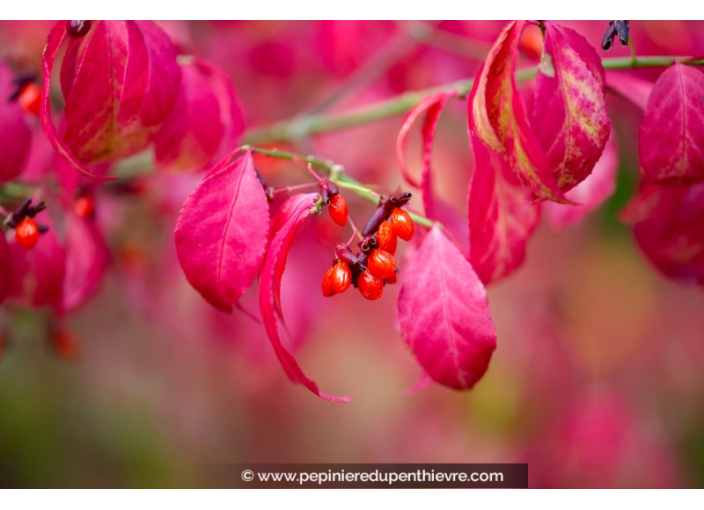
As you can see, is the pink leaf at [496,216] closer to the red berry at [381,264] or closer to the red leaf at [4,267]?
the red berry at [381,264]

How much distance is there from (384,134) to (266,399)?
0.57 meters

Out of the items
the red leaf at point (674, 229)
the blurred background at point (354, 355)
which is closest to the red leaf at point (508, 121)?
the red leaf at point (674, 229)

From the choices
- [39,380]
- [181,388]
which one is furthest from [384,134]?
[39,380]

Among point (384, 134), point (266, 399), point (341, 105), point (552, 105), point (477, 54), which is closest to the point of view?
point (552, 105)

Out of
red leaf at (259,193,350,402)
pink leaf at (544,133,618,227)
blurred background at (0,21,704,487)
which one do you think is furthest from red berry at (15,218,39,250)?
pink leaf at (544,133,618,227)

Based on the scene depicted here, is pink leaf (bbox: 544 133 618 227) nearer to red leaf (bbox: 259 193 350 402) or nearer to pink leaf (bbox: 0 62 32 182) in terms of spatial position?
red leaf (bbox: 259 193 350 402)

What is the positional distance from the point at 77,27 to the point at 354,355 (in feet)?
3.22

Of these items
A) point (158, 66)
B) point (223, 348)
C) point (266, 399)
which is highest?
point (158, 66)

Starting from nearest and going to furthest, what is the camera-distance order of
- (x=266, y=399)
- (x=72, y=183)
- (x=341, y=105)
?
1. (x=72, y=183)
2. (x=341, y=105)
3. (x=266, y=399)

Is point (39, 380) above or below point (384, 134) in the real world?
below

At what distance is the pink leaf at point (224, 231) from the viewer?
1.55 feet

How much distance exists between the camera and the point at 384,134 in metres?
1.18

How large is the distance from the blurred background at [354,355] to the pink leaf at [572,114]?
44cm

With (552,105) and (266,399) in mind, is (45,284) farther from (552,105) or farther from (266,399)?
(266,399)
